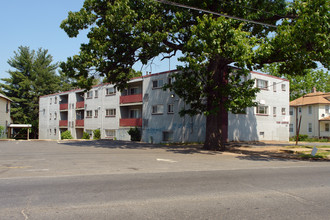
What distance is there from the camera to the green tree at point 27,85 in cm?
6219

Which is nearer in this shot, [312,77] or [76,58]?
[76,58]

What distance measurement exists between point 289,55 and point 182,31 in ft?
20.1

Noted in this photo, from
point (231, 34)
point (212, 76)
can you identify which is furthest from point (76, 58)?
point (231, 34)

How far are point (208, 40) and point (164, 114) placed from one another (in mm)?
19247

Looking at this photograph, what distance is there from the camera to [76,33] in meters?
19.7

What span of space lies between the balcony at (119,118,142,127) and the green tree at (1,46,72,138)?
3095 cm

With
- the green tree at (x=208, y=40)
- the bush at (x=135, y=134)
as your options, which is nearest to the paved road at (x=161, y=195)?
the green tree at (x=208, y=40)

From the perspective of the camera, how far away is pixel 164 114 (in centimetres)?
3356

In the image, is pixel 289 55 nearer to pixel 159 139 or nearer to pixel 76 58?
pixel 76 58

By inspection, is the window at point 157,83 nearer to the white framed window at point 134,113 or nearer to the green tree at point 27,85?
the white framed window at point 134,113

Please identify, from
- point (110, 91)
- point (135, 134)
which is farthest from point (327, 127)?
point (110, 91)

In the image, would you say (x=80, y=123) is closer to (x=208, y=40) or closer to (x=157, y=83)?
(x=157, y=83)

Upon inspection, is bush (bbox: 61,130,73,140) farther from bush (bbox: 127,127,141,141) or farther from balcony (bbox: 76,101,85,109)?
bush (bbox: 127,127,141,141)

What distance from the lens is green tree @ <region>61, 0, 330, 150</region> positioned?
47.6ft
